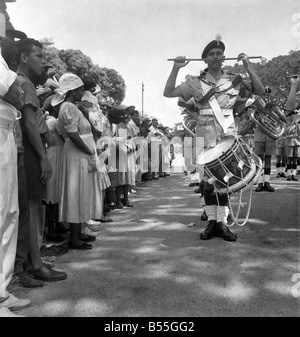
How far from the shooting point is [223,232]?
16.1 ft

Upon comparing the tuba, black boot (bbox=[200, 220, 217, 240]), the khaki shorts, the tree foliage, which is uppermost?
the tree foliage

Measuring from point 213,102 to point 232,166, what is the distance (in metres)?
1.02

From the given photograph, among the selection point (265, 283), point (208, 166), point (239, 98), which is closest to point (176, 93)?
point (239, 98)

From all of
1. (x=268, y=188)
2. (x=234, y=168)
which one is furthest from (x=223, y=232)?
(x=268, y=188)

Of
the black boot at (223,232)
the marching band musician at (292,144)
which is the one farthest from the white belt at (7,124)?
the marching band musician at (292,144)

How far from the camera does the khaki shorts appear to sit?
29.5ft

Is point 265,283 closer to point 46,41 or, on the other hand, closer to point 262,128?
→ point 262,128

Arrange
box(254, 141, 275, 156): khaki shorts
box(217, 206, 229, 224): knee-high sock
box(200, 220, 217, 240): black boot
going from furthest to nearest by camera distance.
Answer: box(254, 141, 275, 156): khaki shorts, box(217, 206, 229, 224): knee-high sock, box(200, 220, 217, 240): black boot

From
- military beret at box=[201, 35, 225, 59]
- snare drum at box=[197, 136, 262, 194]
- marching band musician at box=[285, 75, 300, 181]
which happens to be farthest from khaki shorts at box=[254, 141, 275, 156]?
snare drum at box=[197, 136, 262, 194]

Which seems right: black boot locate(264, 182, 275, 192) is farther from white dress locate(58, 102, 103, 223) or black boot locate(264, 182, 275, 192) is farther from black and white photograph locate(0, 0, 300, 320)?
white dress locate(58, 102, 103, 223)

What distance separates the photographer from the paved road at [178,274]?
9.59ft

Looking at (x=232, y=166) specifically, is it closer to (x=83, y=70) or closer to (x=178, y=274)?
(x=178, y=274)

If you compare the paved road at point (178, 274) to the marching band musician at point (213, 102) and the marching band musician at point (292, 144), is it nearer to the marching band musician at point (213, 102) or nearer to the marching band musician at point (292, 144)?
the marching band musician at point (213, 102)

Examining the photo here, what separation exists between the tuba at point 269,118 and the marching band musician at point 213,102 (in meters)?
3.77
